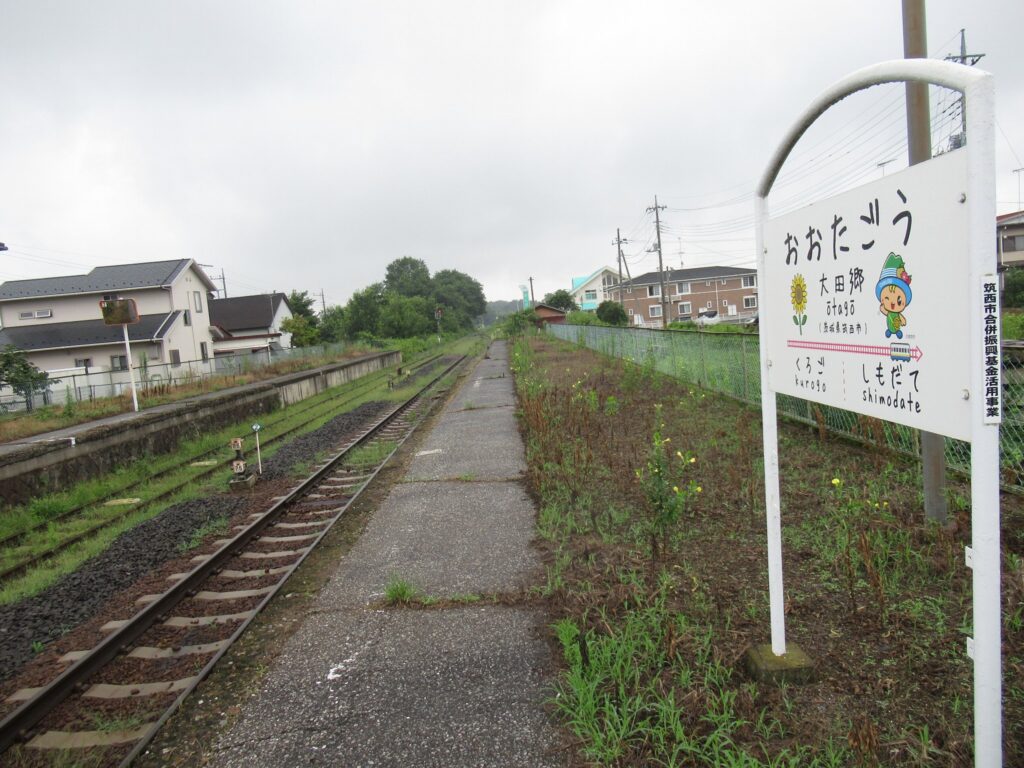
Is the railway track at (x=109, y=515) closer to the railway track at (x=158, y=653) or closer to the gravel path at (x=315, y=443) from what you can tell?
the gravel path at (x=315, y=443)

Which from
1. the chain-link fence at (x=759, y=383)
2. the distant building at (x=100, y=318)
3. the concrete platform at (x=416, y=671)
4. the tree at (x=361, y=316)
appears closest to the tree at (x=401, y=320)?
the tree at (x=361, y=316)

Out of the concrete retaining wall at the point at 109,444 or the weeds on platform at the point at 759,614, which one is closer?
the weeds on platform at the point at 759,614

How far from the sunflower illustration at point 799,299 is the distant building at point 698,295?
59751 millimetres

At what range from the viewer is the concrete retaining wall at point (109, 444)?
905cm

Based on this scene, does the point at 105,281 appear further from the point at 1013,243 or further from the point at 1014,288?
the point at 1013,243

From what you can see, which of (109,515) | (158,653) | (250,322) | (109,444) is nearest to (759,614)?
(158,653)

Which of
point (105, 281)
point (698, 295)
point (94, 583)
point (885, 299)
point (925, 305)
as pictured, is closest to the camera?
point (925, 305)

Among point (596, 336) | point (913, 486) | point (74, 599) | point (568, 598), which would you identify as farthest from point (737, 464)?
point (596, 336)

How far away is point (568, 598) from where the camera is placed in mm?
4270

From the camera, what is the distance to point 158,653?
4.30m

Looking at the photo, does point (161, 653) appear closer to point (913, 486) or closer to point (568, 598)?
point (568, 598)

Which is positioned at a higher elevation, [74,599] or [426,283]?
[426,283]

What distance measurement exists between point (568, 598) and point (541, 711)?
1.13m

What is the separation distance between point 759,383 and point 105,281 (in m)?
35.3
